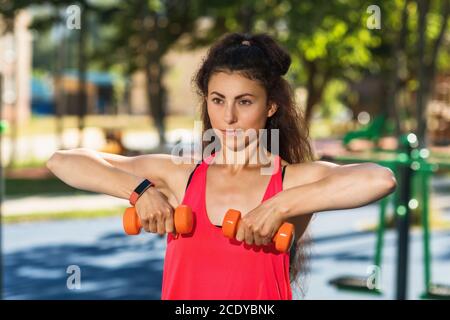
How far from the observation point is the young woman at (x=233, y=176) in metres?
1.88

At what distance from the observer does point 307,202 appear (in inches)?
69.4

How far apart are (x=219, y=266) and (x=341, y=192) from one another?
357 millimetres

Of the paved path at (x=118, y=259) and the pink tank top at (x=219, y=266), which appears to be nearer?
the pink tank top at (x=219, y=266)

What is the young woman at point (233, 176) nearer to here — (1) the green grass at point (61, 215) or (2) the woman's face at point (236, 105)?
(2) the woman's face at point (236, 105)

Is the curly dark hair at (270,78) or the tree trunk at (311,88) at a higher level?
the tree trunk at (311,88)

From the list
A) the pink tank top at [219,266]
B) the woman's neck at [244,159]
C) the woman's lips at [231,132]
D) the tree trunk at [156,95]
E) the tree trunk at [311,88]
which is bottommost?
the pink tank top at [219,266]

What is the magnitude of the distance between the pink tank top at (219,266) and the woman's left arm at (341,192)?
20 centimetres

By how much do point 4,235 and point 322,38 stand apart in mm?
5152

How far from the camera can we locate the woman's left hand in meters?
1.68

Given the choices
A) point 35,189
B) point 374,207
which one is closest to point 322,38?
point 374,207

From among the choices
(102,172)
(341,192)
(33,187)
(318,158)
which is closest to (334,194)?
(341,192)

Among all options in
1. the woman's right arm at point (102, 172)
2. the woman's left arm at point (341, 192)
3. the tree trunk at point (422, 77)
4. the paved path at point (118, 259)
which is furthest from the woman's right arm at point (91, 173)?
the tree trunk at point (422, 77)

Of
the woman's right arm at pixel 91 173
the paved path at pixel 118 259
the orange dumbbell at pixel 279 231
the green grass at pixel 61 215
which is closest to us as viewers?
the orange dumbbell at pixel 279 231

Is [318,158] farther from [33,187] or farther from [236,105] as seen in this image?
[33,187]
